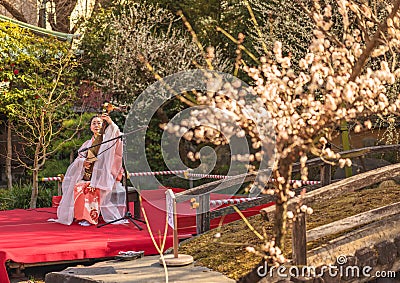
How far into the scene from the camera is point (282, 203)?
4.89 meters

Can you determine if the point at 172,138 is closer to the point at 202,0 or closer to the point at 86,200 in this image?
the point at 202,0

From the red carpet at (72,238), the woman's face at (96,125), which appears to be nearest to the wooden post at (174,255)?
the red carpet at (72,238)

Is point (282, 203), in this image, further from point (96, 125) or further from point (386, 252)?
point (96, 125)

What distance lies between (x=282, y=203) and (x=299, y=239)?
1.01 metres

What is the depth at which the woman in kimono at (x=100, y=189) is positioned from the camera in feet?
30.3

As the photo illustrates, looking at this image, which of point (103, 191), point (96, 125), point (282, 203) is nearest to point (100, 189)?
point (103, 191)

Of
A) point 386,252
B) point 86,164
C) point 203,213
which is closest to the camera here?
point 386,252

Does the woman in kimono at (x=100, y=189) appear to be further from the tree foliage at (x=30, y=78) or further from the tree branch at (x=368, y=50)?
the tree branch at (x=368, y=50)

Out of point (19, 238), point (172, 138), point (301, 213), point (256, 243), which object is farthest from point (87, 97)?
point (301, 213)

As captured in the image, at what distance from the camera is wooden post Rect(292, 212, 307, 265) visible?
5.76 metres

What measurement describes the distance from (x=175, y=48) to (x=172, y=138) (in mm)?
1919

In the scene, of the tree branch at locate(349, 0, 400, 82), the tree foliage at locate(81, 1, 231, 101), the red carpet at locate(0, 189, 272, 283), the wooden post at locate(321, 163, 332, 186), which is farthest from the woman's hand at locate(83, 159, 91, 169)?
the tree branch at locate(349, 0, 400, 82)

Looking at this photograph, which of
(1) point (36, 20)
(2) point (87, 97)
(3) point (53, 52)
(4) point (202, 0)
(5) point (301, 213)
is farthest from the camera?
(1) point (36, 20)

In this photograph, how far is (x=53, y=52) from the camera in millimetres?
13125
